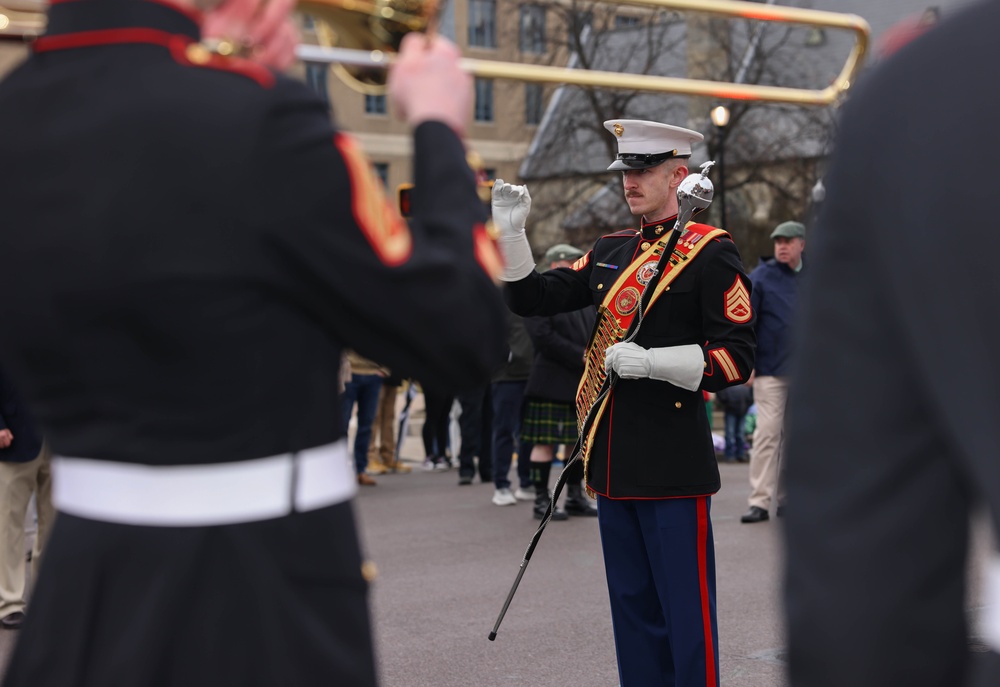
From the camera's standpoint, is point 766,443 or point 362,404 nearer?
point 766,443

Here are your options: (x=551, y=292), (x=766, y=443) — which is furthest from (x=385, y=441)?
(x=551, y=292)

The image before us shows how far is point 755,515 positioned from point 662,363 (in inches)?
215

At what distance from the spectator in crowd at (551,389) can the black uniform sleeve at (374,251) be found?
7.68m

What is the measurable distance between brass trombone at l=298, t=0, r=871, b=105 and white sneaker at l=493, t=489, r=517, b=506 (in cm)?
826

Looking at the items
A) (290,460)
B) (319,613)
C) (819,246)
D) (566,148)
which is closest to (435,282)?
(290,460)

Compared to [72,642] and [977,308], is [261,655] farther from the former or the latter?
[977,308]

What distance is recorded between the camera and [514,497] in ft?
35.0

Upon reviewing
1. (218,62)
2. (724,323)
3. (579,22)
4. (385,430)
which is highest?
(579,22)

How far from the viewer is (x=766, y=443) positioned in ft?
30.6

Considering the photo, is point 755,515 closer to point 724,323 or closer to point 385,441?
point 385,441

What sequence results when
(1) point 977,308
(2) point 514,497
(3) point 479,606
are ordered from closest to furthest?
1. (1) point 977,308
2. (3) point 479,606
3. (2) point 514,497

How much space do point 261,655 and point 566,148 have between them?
2817cm

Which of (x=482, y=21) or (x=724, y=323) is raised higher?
(x=482, y=21)

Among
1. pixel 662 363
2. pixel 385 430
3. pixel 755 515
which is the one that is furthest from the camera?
pixel 385 430
